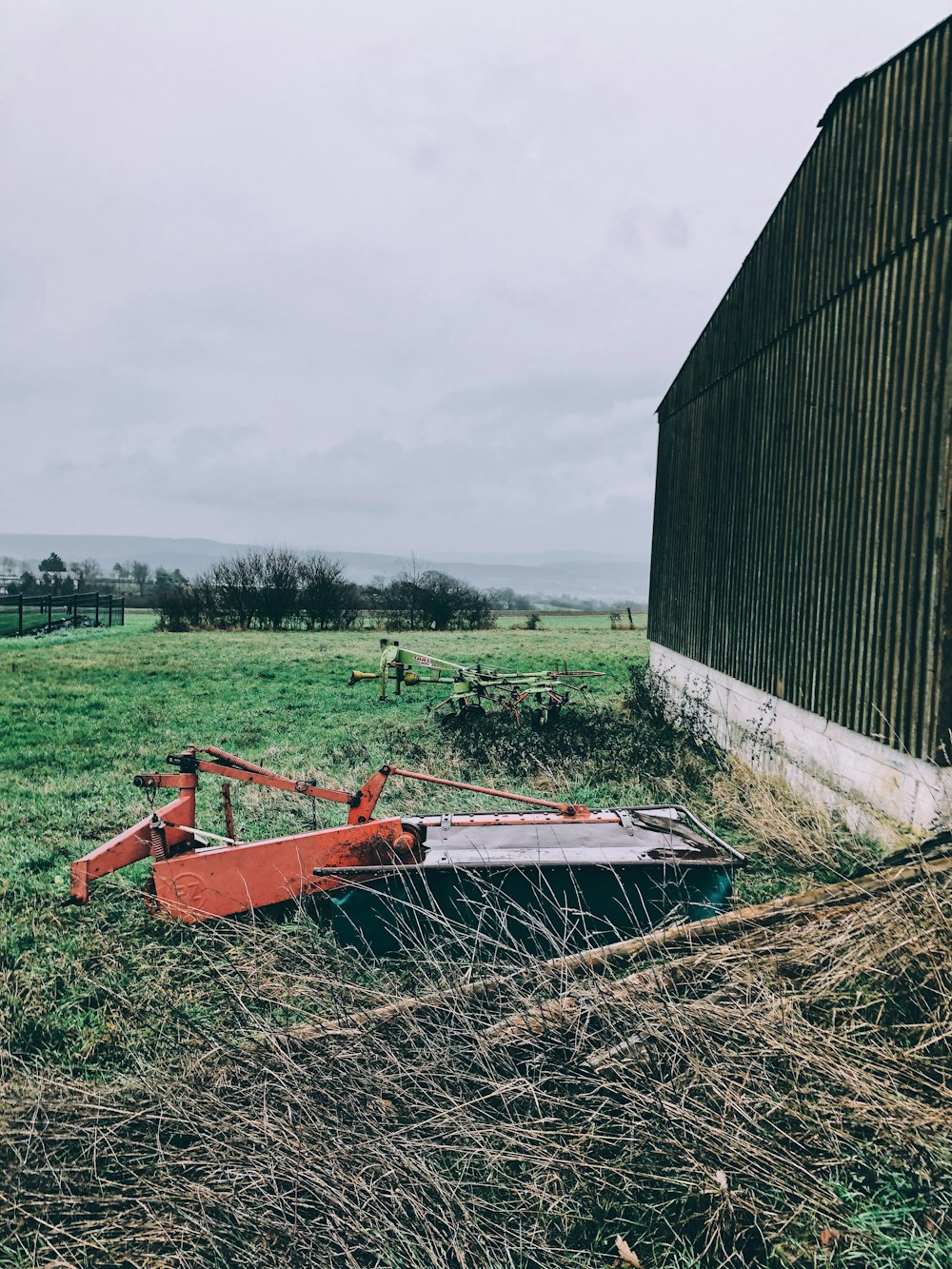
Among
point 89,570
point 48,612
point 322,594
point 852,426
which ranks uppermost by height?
point 89,570

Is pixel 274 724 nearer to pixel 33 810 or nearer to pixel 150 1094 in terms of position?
pixel 33 810

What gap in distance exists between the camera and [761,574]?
30.2ft

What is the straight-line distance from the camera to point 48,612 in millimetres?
30984

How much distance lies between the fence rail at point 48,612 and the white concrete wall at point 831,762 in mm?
26558

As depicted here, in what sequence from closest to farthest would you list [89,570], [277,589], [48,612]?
[48,612] < [277,589] < [89,570]

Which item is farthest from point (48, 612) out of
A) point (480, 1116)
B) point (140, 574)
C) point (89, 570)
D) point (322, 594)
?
point (140, 574)

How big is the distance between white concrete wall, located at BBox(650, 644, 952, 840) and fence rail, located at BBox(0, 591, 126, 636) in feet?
87.1

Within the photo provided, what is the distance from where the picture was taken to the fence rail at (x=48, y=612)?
28781 mm

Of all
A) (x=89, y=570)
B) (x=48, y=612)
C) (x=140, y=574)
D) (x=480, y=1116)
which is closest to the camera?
(x=480, y=1116)

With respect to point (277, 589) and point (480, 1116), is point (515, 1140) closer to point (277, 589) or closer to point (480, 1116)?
point (480, 1116)

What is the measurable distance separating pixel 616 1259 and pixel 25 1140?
2.10m

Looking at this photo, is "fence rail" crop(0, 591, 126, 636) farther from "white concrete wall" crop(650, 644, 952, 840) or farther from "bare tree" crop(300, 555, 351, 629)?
"white concrete wall" crop(650, 644, 952, 840)

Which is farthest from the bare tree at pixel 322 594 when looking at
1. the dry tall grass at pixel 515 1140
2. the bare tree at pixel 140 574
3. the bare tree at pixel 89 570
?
the bare tree at pixel 140 574

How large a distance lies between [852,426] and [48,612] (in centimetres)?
3181
